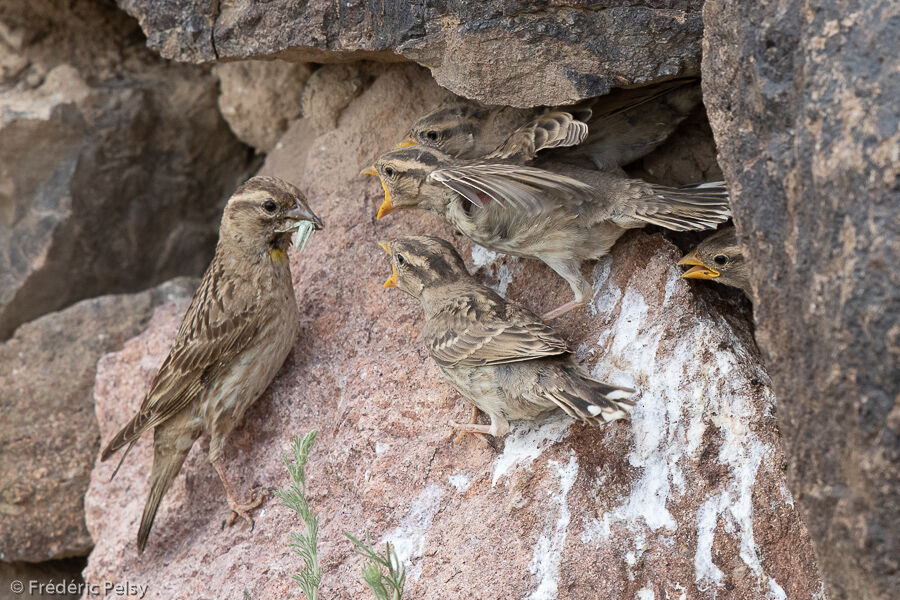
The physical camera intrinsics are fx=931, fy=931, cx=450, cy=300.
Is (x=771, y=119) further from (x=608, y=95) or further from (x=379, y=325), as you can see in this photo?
(x=379, y=325)

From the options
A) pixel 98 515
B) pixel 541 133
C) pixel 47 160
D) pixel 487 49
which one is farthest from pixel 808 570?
pixel 47 160

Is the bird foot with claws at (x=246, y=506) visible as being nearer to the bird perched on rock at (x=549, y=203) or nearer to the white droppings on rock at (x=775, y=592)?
the bird perched on rock at (x=549, y=203)

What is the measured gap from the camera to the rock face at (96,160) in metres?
6.89

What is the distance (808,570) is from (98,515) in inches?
156

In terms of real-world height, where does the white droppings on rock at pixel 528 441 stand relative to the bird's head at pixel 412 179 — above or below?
below

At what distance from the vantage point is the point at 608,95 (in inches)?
185

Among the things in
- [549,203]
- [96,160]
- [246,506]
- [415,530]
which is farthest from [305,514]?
[96,160]

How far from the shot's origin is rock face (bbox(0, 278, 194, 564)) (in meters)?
6.02

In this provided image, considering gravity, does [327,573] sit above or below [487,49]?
below

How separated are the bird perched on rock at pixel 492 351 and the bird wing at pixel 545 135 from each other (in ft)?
2.00

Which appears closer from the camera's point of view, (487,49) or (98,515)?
(487,49)

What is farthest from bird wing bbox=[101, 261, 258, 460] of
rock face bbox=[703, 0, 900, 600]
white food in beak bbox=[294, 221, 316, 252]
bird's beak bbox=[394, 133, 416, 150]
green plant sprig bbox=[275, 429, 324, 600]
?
rock face bbox=[703, 0, 900, 600]

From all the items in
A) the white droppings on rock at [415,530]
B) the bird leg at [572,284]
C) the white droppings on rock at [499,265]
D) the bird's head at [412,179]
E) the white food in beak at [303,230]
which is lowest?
the white droppings on rock at [415,530]

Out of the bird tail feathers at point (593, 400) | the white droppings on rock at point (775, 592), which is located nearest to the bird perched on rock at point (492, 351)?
the bird tail feathers at point (593, 400)
